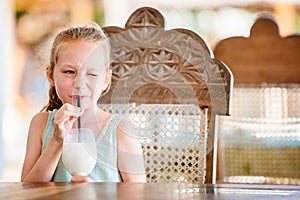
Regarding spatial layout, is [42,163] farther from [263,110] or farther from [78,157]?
[263,110]

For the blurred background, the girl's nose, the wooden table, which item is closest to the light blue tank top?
the girl's nose

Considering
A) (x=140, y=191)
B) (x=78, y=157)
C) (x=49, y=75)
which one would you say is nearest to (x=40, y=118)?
(x=49, y=75)

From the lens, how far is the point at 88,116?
4.35ft

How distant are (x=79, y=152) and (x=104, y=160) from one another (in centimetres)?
24

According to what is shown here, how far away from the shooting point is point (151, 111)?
1454 millimetres

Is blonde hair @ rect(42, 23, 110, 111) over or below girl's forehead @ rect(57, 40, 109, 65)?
over

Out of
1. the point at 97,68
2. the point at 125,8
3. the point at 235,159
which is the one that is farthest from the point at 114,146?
the point at 125,8

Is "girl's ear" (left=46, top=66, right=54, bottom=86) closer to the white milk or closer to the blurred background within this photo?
the white milk

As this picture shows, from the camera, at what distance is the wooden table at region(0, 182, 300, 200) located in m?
0.90

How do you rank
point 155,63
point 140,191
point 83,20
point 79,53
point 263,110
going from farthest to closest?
point 83,20, point 263,110, point 155,63, point 79,53, point 140,191

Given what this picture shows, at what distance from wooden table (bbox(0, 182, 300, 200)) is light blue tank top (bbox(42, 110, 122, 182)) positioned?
0.26 meters

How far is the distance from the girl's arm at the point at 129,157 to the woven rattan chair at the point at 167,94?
114 mm

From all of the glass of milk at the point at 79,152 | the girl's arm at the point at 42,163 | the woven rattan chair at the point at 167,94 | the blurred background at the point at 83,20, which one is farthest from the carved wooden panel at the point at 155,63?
the blurred background at the point at 83,20

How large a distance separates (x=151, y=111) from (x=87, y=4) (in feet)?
10.7
